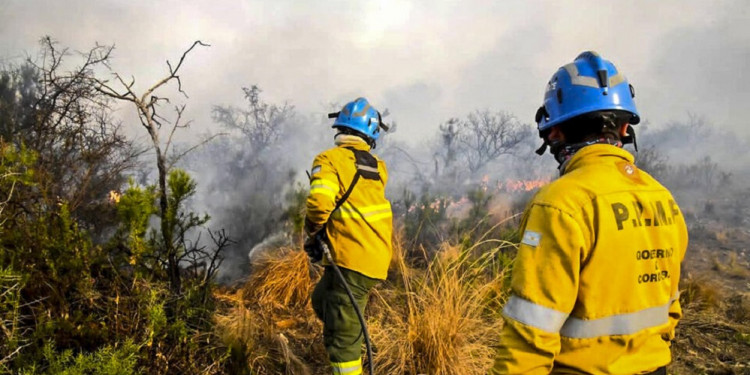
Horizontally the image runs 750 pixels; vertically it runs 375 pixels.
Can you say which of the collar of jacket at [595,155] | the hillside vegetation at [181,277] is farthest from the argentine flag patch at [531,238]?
the hillside vegetation at [181,277]

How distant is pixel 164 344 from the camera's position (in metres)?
2.58

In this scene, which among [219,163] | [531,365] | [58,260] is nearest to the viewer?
[531,365]

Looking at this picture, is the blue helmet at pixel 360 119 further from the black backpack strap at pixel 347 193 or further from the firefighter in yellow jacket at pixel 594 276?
the firefighter in yellow jacket at pixel 594 276

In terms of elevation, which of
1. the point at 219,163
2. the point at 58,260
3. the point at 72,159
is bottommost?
the point at 58,260

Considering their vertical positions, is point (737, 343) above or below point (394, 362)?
below

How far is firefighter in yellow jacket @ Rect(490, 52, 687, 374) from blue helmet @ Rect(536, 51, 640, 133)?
21 centimetres

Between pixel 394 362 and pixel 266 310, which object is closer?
pixel 394 362

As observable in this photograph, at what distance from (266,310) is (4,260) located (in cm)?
266

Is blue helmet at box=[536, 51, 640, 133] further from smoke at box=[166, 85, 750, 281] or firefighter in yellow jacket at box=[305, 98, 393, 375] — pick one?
smoke at box=[166, 85, 750, 281]

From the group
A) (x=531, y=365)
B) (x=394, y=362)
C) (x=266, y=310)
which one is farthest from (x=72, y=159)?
(x=531, y=365)

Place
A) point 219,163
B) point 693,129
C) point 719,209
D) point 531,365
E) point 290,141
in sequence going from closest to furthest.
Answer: point 531,365 → point 719,209 → point 219,163 → point 290,141 → point 693,129

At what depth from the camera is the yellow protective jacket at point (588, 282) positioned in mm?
1253

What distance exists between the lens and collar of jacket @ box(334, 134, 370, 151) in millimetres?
3426

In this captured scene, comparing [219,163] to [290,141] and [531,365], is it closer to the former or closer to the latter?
[290,141]
